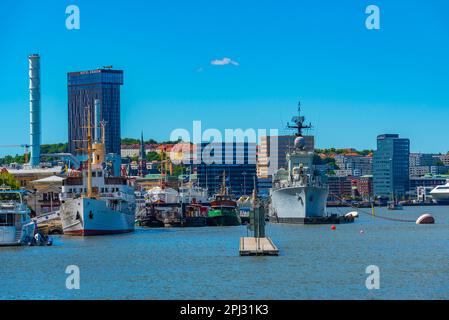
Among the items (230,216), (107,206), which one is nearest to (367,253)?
(107,206)

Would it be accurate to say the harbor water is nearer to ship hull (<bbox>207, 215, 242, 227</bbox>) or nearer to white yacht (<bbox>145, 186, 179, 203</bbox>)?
ship hull (<bbox>207, 215, 242, 227</bbox>)

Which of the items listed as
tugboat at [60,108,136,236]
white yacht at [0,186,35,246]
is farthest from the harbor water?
tugboat at [60,108,136,236]

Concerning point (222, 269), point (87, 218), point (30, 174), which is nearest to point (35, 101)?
point (30, 174)

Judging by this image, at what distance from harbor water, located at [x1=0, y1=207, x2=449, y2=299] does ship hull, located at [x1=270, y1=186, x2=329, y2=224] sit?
121 ft

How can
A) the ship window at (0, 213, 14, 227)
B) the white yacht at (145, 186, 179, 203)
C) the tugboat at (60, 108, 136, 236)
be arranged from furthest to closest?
the white yacht at (145, 186, 179, 203)
the tugboat at (60, 108, 136, 236)
the ship window at (0, 213, 14, 227)

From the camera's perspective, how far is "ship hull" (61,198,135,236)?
3617 inches

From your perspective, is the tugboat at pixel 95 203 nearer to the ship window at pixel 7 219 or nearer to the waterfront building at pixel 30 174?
the ship window at pixel 7 219

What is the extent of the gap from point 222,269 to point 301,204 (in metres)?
Answer: 68.1

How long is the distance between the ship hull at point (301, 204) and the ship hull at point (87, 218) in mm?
31712

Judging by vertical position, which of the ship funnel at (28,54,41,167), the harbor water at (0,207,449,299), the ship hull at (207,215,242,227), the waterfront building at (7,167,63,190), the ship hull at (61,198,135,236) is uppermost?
the ship funnel at (28,54,41,167)

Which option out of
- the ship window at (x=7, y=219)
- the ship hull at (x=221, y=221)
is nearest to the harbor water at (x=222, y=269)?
the ship window at (x=7, y=219)

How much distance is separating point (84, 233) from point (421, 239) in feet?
94.1

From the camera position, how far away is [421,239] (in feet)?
287

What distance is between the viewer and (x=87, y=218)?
92.1 meters
